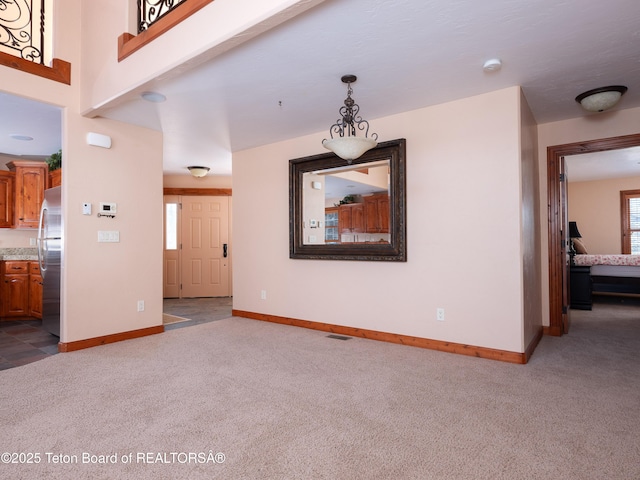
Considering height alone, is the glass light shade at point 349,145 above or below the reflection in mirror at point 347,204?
above

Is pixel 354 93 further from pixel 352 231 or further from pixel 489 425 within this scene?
pixel 489 425

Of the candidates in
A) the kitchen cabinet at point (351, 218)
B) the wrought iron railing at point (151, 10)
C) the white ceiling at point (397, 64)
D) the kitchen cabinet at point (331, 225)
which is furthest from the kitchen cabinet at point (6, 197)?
the kitchen cabinet at point (351, 218)

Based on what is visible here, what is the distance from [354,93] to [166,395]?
292 centimetres

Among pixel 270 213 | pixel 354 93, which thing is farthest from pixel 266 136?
pixel 354 93

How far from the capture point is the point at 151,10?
10.3ft

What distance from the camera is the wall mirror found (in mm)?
3922

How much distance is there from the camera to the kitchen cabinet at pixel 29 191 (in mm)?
5254

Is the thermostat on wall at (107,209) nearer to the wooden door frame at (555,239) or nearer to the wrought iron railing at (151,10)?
the wrought iron railing at (151,10)

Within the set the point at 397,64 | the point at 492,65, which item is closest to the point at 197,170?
the point at 397,64

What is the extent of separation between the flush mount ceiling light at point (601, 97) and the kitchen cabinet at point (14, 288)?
697 centimetres

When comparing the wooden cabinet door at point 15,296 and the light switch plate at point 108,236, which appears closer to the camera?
the light switch plate at point 108,236

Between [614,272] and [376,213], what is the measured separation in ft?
16.8

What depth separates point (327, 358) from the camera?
343 cm

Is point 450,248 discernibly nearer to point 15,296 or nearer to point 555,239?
point 555,239
